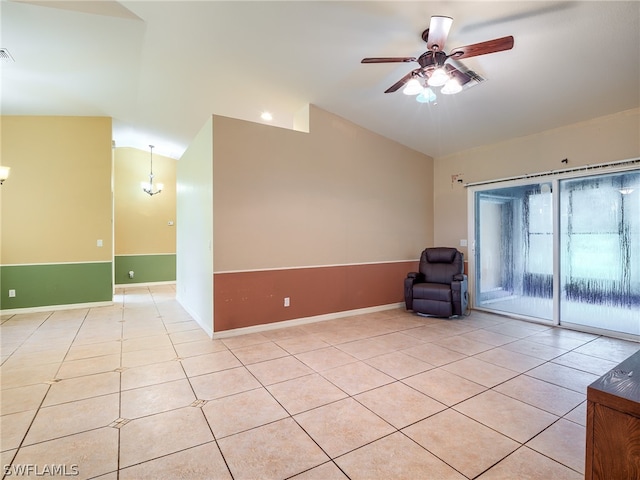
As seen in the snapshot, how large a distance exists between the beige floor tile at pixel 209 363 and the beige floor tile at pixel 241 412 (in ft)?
1.98

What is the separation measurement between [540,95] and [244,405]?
174 inches

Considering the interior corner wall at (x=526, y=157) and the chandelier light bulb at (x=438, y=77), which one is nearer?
the chandelier light bulb at (x=438, y=77)

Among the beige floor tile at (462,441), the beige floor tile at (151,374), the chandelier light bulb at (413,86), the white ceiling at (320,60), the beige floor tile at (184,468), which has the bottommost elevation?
the beige floor tile at (462,441)

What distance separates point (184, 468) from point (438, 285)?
13.7 ft

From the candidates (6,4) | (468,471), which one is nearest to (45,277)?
(6,4)

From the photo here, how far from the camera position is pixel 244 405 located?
7.85 feet

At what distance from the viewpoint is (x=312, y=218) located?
466 centimetres

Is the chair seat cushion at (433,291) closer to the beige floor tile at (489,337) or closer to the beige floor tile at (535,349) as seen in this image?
the beige floor tile at (489,337)

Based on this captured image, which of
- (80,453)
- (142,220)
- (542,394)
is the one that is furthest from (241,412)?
(142,220)

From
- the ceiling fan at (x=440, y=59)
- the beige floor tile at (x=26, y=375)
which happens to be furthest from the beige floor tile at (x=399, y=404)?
the beige floor tile at (x=26, y=375)

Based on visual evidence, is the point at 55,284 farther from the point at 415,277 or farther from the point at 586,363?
the point at 586,363

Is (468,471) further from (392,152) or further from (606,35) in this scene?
(392,152)

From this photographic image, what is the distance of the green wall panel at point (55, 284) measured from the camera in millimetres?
5184

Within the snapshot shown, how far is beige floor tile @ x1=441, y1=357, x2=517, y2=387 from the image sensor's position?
9.17 ft
